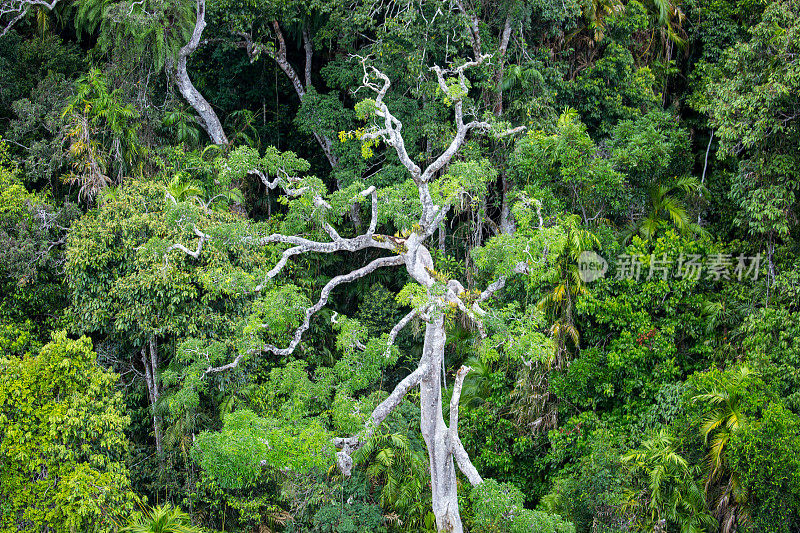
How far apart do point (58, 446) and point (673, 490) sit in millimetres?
8735

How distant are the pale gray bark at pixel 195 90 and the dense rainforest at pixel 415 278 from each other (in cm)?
7

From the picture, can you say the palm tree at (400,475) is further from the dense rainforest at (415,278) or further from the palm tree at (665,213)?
the palm tree at (665,213)

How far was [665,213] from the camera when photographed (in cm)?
1302

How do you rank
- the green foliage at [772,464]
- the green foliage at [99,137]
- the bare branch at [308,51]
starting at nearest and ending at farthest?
the green foliage at [772,464] → the green foliage at [99,137] → the bare branch at [308,51]

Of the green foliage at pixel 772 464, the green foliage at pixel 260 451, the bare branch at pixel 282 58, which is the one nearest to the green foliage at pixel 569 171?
the green foliage at pixel 772 464

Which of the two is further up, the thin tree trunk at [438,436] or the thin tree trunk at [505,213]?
the thin tree trunk at [505,213]

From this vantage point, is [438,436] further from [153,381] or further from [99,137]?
[99,137]

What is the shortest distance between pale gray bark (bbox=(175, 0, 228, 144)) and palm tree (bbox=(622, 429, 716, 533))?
9.50m

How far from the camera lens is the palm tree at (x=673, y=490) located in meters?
10.4

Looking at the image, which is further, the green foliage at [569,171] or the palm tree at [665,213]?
the palm tree at [665,213]

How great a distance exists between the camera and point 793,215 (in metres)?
11.7

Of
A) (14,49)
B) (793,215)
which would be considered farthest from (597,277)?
(14,49)

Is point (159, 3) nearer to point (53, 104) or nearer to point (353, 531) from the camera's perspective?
point (53, 104)

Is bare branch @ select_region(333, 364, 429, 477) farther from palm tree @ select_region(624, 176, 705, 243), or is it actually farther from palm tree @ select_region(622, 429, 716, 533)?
palm tree @ select_region(624, 176, 705, 243)
